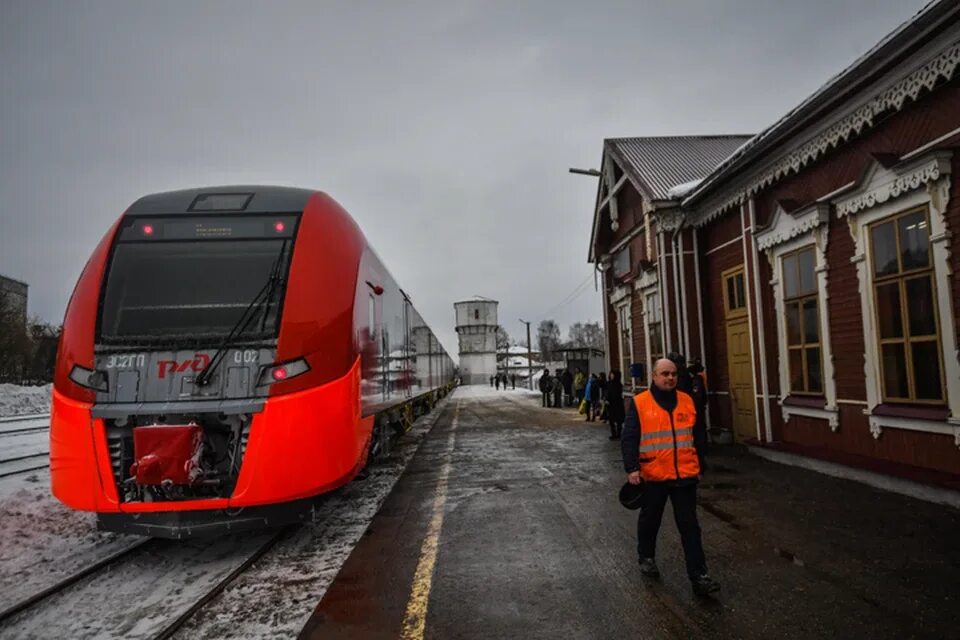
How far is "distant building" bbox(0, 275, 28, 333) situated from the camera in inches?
1515

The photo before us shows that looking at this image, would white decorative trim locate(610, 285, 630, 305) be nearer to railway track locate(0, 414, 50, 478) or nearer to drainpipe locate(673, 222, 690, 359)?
drainpipe locate(673, 222, 690, 359)

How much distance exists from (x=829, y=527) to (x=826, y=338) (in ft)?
10.8

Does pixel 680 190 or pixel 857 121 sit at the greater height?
pixel 680 190

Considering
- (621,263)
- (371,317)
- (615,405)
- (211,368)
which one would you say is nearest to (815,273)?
(615,405)

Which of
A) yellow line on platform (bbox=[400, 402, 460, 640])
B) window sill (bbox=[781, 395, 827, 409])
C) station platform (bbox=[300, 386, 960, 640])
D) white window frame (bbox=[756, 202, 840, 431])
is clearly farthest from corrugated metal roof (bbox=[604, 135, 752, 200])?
yellow line on platform (bbox=[400, 402, 460, 640])

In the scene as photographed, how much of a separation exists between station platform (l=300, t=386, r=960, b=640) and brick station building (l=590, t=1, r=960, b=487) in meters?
0.99

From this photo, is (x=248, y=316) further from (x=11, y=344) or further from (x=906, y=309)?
(x=11, y=344)

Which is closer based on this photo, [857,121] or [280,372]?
[280,372]

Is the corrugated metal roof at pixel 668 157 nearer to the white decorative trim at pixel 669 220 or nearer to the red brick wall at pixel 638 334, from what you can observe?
the white decorative trim at pixel 669 220

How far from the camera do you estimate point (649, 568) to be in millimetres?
4352

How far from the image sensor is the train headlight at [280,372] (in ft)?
16.4

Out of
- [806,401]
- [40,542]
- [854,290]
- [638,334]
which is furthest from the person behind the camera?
[638,334]

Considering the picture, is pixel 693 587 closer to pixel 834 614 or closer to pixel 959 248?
pixel 834 614

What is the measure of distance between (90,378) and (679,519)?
15.7 feet
